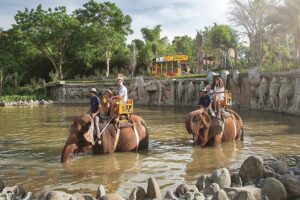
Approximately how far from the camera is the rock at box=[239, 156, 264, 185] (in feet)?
27.7

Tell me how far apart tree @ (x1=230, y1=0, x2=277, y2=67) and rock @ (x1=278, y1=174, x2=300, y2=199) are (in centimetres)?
3599

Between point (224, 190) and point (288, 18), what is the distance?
3455 cm

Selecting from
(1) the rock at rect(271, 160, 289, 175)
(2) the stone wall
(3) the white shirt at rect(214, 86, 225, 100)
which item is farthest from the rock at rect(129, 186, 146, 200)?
(2) the stone wall

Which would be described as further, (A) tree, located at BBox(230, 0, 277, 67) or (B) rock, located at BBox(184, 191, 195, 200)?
(A) tree, located at BBox(230, 0, 277, 67)

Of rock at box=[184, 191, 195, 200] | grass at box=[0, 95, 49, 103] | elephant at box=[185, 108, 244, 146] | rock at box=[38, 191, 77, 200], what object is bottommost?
rock at box=[184, 191, 195, 200]

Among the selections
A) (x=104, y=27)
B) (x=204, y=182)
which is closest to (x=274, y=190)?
(x=204, y=182)

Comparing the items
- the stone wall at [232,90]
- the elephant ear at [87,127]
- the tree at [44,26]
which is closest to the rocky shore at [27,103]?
the stone wall at [232,90]

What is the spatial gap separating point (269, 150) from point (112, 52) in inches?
1646

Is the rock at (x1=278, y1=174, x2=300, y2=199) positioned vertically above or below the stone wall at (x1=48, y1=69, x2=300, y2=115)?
below

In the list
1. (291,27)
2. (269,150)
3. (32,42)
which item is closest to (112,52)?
(32,42)

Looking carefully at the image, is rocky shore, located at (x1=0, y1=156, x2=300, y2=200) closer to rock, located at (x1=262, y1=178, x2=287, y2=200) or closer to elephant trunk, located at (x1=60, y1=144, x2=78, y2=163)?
rock, located at (x1=262, y1=178, x2=287, y2=200)

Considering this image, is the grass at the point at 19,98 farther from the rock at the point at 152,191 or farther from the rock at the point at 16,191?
the rock at the point at 152,191

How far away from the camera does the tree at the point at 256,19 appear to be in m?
43.8

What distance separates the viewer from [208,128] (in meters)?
12.9
